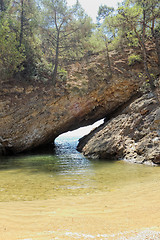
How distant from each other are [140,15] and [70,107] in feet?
28.3

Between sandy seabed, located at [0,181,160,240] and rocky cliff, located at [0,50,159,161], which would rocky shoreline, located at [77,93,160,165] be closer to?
rocky cliff, located at [0,50,159,161]

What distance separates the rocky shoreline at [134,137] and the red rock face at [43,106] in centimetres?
328

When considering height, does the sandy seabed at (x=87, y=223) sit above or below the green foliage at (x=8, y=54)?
below

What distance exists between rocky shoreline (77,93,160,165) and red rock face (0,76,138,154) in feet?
10.8

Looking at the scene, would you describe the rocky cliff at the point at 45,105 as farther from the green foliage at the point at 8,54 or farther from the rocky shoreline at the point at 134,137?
the rocky shoreline at the point at 134,137

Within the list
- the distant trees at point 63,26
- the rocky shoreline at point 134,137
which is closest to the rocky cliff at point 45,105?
the distant trees at point 63,26

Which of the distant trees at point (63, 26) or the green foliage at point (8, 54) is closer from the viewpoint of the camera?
the green foliage at point (8, 54)

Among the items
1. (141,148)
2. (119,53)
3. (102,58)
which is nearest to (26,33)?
(102,58)

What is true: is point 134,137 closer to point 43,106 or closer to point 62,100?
point 62,100

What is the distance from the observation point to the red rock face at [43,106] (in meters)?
11.9

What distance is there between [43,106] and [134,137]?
23.9 feet

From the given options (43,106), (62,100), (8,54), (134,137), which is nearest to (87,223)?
(134,137)

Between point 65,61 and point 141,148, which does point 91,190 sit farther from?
point 65,61

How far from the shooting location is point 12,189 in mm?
3840
